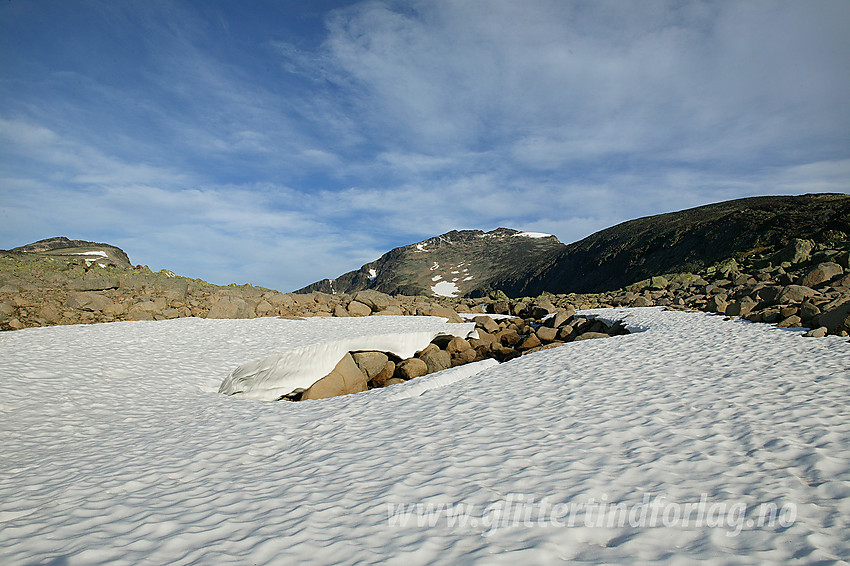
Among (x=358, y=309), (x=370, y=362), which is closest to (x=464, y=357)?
(x=370, y=362)

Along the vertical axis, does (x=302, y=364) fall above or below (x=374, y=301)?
below

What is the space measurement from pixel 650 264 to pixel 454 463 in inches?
1595

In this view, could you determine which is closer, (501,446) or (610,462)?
(610,462)

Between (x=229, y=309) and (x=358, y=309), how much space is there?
5.74m

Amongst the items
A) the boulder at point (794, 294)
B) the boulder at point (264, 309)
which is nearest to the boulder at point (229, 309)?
the boulder at point (264, 309)

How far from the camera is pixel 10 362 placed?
901cm

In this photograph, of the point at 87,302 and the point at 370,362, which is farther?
the point at 87,302

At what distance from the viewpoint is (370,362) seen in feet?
39.5

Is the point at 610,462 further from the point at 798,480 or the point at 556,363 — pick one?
the point at 556,363

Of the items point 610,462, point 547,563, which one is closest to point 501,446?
point 610,462

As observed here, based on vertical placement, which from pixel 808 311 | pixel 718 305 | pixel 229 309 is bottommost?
pixel 808 311

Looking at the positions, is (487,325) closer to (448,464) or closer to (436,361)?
(436,361)

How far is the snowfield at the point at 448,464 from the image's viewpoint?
9.12ft

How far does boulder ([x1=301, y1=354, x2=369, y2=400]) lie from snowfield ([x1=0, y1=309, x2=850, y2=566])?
206cm
